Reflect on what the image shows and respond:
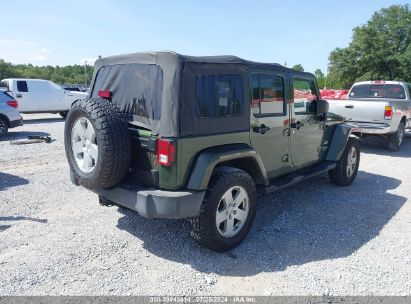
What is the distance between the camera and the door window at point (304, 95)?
4.71m

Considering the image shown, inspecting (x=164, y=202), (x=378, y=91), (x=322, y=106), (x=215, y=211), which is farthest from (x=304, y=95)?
(x=378, y=91)

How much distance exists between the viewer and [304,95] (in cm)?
495

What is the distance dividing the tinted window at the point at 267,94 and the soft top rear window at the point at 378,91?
7225 millimetres

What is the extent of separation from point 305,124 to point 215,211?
2219mm

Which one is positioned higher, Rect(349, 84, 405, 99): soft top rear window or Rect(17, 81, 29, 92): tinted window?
Rect(17, 81, 29, 92): tinted window

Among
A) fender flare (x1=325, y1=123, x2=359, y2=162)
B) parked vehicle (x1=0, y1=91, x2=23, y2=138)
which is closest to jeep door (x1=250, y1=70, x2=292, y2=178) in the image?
fender flare (x1=325, y1=123, x2=359, y2=162)

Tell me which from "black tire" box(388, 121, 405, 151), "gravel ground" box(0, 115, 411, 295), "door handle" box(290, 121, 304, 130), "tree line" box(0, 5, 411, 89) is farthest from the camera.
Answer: "tree line" box(0, 5, 411, 89)

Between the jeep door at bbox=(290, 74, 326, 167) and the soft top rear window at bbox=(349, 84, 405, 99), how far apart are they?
6071 mm

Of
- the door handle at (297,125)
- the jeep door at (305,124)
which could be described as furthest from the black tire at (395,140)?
the door handle at (297,125)

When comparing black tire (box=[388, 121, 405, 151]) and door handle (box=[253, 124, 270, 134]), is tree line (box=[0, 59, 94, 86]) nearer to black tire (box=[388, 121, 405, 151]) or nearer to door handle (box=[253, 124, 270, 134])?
black tire (box=[388, 121, 405, 151])

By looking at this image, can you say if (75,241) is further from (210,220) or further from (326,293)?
(326,293)

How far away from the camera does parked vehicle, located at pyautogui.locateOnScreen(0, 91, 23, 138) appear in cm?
1002

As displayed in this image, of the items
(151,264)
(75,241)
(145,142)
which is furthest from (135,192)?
(75,241)

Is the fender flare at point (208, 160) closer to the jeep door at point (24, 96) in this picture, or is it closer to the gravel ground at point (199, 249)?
the gravel ground at point (199, 249)
